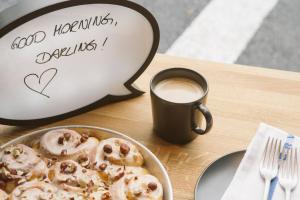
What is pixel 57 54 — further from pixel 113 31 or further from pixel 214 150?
pixel 214 150

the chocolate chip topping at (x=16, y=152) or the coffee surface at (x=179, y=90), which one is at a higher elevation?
the chocolate chip topping at (x=16, y=152)

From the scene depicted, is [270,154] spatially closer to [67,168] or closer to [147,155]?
[147,155]

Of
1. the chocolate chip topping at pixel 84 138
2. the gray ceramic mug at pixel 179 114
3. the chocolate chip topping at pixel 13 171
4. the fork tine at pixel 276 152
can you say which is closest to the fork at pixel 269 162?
the fork tine at pixel 276 152

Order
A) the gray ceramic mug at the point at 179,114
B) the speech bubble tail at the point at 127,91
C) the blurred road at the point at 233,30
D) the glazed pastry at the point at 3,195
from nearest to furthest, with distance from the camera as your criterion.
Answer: the glazed pastry at the point at 3,195, the gray ceramic mug at the point at 179,114, the speech bubble tail at the point at 127,91, the blurred road at the point at 233,30

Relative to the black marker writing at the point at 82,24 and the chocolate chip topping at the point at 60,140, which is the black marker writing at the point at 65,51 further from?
the chocolate chip topping at the point at 60,140

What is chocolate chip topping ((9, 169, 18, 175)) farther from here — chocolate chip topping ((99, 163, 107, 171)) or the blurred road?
the blurred road

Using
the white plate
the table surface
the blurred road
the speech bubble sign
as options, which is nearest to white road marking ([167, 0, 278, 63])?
the blurred road
